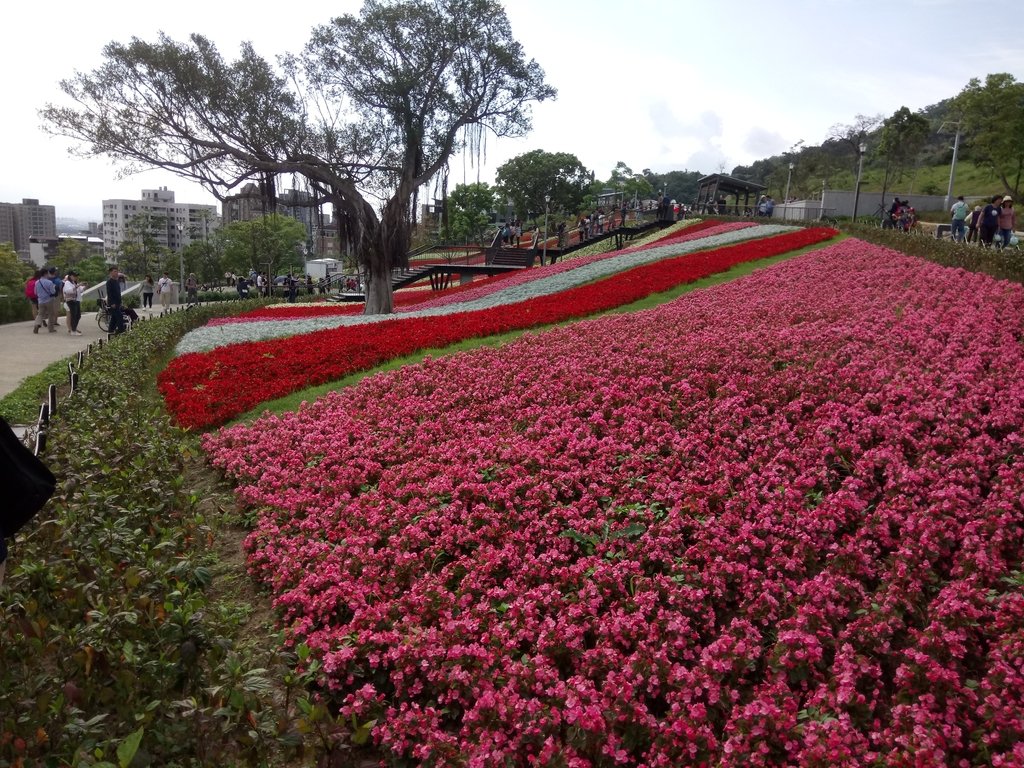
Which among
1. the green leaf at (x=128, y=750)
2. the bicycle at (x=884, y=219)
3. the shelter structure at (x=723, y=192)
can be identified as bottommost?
the green leaf at (x=128, y=750)

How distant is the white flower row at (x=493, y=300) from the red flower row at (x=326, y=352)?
183 centimetres

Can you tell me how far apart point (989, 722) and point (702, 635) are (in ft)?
4.51

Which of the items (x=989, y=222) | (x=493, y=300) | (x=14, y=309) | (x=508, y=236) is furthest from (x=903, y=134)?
(x=14, y=309)

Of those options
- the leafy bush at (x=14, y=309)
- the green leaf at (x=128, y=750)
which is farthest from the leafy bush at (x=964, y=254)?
the leafy bush at (x=14, y=309)

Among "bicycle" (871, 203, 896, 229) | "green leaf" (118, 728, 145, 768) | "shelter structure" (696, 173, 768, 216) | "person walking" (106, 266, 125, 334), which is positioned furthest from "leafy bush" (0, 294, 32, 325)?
"shelter structure" (696, 173, 768, 216)

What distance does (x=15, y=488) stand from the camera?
2.47 m

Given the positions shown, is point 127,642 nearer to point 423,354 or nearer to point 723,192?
point 423,354

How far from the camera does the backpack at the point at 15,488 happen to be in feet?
8.05

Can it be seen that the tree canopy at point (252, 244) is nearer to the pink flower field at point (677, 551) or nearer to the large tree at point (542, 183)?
the large tree at point (542, 183)

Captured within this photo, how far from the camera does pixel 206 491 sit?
6.77m

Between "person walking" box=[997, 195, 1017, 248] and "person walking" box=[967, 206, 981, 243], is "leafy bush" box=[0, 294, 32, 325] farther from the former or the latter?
"person walking" box=[967, 206, 981, 243]

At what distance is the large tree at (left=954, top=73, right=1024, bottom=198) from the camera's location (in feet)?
136

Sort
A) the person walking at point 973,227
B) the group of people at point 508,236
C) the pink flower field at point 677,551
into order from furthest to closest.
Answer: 1. the group of people at point 508,236
2. the person walking at point 973,227
3. the pink flower field at point 677,551

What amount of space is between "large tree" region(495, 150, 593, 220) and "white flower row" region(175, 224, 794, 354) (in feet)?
186
